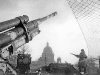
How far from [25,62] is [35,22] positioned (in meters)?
12.2

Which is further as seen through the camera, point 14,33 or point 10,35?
point 14,33

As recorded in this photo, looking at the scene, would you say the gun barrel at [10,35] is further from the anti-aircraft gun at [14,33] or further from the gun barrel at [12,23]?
the gun barrel at [12,23]

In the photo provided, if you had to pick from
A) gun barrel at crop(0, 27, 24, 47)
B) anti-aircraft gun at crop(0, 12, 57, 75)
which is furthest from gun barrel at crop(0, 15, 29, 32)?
gun barrel at crop(0, 27, 24, 47)

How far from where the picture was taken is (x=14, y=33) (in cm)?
729

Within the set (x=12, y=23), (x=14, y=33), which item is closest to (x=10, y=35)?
(x=14, y=33)

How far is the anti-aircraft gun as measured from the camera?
6.59 meters

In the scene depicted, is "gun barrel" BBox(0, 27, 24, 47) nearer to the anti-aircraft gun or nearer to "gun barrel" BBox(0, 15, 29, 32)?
the anti-aircraft gun

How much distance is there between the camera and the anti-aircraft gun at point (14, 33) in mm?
6591

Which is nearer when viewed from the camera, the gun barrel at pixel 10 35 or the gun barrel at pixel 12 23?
the gun barrel at pixel 10 35

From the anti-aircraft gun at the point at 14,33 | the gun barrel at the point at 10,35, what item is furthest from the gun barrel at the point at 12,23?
the gun barrel at the point at 10,35

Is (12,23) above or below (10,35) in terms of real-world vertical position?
above

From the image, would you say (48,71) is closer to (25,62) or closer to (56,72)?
(56,72)

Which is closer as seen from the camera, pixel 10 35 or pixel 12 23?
pixel 10 35

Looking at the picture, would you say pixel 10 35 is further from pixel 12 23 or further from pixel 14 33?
pixel 12 23
